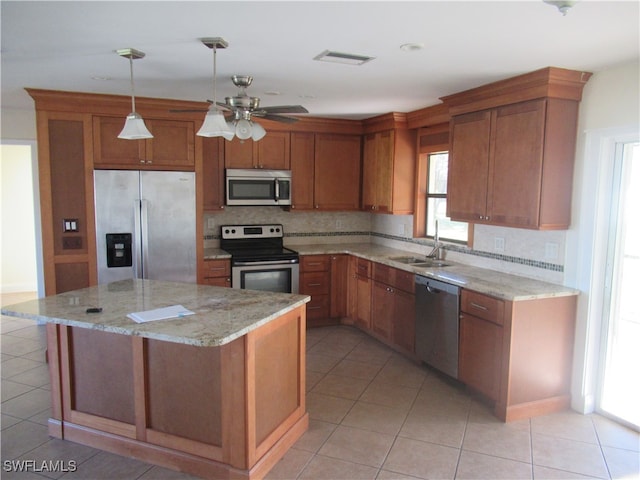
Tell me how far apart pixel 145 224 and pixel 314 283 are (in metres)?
1.90

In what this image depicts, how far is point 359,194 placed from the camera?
559 centimetres

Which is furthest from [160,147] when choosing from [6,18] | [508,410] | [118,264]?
[508,410]

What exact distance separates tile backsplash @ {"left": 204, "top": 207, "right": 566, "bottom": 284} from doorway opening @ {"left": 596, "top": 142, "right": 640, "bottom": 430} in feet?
1.11

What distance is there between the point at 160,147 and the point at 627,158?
3.78 meters

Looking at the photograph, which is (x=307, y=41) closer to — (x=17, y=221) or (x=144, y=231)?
(x=144, y=231)

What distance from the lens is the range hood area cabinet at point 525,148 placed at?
3.14 metres

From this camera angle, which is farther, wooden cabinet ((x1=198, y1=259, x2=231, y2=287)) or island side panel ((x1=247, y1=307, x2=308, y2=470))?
wooden cabinet ((x1=198, y1=259, x2=231, y2=287))

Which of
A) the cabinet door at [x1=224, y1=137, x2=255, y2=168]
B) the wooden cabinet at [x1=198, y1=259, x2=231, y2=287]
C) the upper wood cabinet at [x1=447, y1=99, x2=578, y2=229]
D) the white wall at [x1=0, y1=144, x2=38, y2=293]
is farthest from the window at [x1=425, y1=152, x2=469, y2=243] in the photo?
the white wall at [x1=0, y1=144, x2=38, y2=293]

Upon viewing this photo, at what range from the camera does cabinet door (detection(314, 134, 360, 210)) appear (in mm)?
5402

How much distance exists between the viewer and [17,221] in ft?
22.6

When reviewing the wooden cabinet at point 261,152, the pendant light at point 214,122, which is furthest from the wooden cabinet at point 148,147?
the pendant light at point 214,122

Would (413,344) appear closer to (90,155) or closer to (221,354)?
(221,354)

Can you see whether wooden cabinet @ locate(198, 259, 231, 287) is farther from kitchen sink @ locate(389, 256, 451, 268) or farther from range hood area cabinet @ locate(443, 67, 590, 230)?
range hood area cabinet @ locate(443, 67, 590, 230)

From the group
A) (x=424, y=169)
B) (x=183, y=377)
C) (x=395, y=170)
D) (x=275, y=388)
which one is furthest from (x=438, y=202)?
(x=183, y=377)
